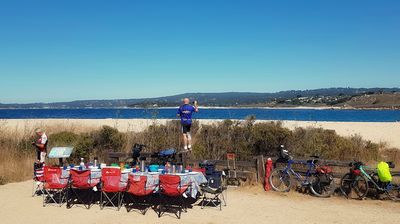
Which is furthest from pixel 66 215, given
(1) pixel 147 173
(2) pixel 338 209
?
(2) pixel 338 209

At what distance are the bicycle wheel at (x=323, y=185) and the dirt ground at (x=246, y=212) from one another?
231 millimetres

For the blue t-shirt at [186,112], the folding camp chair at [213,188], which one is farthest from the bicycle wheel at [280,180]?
the blue t-shirt at [186,112]

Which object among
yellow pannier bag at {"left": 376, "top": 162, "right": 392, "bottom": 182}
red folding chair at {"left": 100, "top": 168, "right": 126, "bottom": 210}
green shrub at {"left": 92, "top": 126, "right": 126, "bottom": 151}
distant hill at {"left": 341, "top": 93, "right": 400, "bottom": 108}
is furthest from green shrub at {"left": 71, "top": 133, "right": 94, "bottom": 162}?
distant hill at {"left": 341, "top": 93, "right": 400, "bottom": 108}

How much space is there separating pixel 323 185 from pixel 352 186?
2.15 ft

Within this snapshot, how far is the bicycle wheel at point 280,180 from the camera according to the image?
35.0 feet

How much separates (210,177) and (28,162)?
6913 mm

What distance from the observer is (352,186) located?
395 inches

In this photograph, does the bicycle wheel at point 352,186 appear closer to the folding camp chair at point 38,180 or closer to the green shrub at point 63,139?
the folding camp chair at point 38,180

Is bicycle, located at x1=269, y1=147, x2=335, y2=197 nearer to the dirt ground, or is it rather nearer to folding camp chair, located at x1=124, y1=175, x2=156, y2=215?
the dirt ground

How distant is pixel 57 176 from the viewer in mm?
9398

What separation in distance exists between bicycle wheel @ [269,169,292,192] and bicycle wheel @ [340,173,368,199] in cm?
128

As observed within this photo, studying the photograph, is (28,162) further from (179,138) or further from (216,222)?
(216,222)

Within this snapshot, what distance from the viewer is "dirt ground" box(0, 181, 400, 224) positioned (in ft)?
26.8

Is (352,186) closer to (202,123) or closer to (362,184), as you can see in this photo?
(362,184)
